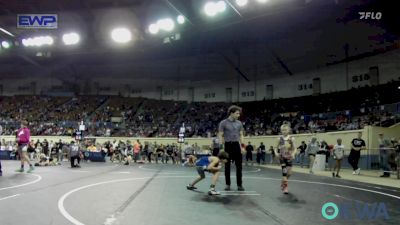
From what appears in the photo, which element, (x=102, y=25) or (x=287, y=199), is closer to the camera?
(x=287, y=199)

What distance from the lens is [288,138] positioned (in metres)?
8.52

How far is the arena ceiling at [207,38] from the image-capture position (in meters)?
19.7

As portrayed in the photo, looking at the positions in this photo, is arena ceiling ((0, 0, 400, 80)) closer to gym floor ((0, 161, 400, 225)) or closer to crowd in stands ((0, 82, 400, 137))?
crowd in stands ((0, 82, 400, 137))

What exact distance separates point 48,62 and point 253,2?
1338 inches

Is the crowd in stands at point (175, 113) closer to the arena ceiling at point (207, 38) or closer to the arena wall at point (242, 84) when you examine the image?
the arena wall at point (242, 84)

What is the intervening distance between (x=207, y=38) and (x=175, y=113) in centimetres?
1194

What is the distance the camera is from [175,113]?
142 ft

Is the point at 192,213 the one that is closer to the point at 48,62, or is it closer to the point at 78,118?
the point at 78,118

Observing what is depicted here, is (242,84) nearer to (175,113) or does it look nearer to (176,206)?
(175,113)

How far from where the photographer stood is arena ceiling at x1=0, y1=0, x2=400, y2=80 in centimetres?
1969

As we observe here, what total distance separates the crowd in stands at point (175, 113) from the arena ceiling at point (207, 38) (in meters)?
3.74

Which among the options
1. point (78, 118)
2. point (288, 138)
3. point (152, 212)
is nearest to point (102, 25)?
point (78, 118)

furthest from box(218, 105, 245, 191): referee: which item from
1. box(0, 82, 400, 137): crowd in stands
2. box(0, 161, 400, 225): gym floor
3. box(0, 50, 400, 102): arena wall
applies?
box(0, 50, 400, 102): arena wall

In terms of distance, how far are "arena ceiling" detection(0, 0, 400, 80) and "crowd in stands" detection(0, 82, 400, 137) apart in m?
3.74
